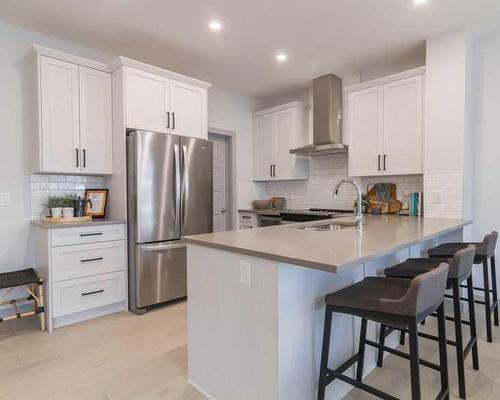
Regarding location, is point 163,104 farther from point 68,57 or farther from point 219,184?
point 219,184

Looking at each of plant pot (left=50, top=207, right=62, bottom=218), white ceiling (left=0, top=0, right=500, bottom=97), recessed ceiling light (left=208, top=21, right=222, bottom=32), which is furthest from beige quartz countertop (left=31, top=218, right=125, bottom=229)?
recessed ceiling light (left=208, top=21, right=222, bottom=32)

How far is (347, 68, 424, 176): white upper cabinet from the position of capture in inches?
135

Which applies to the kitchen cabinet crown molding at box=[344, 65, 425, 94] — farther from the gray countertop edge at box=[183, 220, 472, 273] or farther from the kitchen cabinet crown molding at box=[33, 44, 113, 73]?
the kitchen cabinet crown molding at box=[33, 44, 113, 73]

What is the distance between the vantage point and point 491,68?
3.30 meters

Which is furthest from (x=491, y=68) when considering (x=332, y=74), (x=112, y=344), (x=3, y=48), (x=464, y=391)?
(x=3, y=48)

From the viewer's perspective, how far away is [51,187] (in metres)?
3.23

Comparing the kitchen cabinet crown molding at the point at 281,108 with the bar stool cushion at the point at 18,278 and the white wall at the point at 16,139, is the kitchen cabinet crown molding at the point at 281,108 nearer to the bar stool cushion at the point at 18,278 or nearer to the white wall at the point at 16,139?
the white wall at the point at 16,139

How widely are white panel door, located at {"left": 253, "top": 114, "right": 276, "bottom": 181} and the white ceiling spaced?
1.13 metres

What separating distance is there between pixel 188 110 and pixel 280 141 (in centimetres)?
170

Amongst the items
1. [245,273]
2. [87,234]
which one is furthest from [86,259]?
[245,273]

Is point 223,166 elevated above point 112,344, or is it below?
above

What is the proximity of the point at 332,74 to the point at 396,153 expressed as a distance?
1.40 m

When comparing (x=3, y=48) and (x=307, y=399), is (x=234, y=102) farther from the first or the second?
(x=307, y=399)

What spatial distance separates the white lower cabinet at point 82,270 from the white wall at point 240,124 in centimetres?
232
